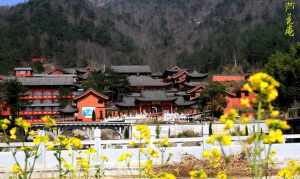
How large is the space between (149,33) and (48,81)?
8879 cm

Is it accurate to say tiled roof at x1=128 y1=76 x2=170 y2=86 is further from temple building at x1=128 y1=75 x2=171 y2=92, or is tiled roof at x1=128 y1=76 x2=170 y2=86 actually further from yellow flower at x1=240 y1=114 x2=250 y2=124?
yellow flower at x1=240 y1=114 x2=250 y2=124

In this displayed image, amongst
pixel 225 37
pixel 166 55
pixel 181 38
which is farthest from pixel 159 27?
pixel 225 37

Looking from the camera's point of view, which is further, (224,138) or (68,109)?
(68,109)

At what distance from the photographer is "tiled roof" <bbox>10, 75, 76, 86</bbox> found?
47575 mm

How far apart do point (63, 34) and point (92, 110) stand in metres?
67.5

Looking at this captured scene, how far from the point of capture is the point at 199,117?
4025 centimetres

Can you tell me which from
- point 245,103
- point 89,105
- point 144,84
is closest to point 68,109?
point 89,105

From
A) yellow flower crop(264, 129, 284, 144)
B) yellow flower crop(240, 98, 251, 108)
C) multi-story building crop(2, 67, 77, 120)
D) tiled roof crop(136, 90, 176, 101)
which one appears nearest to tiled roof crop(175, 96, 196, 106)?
tiled roof crop(136, 90, 176, 101)

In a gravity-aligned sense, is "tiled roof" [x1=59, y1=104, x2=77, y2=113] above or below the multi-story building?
below

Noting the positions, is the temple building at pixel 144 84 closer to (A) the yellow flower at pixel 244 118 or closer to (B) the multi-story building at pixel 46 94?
(B) the multi-story building at pixel 46 94

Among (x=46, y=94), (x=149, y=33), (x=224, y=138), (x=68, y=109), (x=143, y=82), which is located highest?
(x=149, y=33)

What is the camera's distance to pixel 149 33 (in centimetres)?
13512

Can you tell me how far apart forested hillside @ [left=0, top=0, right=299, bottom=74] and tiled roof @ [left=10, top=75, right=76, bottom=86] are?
66.5ft

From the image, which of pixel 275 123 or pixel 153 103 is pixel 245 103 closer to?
pixel 275 123
